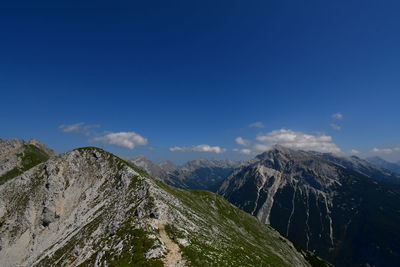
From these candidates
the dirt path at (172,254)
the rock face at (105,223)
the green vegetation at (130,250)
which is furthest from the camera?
the rock face at (105,223)

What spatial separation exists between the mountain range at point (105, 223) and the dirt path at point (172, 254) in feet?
0.42

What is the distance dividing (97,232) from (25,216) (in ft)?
192

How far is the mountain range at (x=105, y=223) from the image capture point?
3400 cm

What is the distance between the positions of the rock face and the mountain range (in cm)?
17

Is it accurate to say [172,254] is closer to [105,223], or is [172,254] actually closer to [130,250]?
[130,250]

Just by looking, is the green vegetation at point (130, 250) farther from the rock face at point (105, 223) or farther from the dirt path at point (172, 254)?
the dirt path at point (172, 254)

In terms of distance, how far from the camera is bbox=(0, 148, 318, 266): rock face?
34.0 meters

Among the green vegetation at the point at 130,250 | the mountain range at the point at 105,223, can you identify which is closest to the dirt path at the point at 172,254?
the mountain range at the point at 105,223

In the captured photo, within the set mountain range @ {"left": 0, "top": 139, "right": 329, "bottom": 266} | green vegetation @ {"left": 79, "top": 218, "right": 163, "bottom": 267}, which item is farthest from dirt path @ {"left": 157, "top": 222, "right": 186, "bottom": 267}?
green vegetation @ {"left": 79, "top": 218, "right": 163, "bottom": 267}

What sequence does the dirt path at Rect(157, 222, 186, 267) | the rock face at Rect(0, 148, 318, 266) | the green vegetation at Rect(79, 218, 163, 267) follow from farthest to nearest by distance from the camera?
1. the rock face at Rect(0, 148, 318, 266)
2. the green vegetation at Rect(79, 218, 163, 267)
3. the dirt path at Rect(157, 222, 186, 267)

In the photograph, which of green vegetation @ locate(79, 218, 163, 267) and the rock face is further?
the rock face

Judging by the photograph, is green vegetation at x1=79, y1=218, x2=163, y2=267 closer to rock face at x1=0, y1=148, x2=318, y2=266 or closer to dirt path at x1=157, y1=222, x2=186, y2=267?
rock face at x1=0, y1=148, x2=318, y2=266

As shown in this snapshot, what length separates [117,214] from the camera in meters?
60.7

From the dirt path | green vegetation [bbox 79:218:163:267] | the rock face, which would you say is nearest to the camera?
the dirt path
